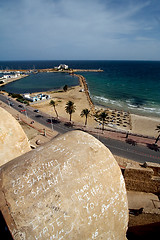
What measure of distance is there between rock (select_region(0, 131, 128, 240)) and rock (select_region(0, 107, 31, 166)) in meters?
5.80

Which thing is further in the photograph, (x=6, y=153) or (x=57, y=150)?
(x=6, y=153)

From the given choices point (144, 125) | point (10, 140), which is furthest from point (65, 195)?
point (144, 125)

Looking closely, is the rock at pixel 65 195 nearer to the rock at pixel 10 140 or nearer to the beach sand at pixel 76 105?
the rock at pixel 10 140

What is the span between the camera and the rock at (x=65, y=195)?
594 centimetres

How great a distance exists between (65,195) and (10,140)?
32.5 feet

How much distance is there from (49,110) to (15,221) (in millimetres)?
56555

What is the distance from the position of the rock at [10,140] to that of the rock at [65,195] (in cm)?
580

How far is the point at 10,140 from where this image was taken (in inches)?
540

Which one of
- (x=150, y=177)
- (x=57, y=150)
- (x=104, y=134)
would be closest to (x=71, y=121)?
(x=104, y=134)

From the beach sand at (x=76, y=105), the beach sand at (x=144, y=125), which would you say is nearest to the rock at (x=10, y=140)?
the beach sand at (x=76, y=105)

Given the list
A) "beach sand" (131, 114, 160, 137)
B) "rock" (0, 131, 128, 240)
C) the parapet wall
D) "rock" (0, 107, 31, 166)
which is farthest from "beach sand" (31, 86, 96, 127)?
"rock" (0, 131, 128, 240)

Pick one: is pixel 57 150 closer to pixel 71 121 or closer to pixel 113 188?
pixel 113 188

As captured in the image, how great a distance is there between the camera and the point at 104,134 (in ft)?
134

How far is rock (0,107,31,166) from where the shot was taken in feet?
42.3
